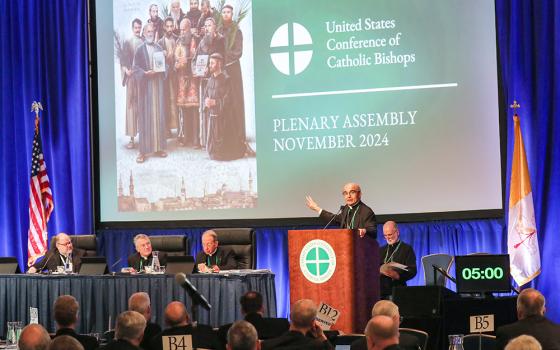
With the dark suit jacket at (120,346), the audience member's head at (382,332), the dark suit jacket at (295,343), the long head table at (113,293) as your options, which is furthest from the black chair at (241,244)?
the audience member's head at (382,332)

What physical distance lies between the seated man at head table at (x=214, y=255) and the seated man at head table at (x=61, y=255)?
144 cm

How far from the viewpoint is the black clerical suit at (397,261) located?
351 inches

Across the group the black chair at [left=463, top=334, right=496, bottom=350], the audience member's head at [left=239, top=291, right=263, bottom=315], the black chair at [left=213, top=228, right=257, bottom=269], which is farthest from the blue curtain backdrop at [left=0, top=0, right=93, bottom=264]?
the black chair at [left=463, top=334, right=496, bottom=350]

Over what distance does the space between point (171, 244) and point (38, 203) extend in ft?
8.46

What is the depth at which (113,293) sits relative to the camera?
28.5ft

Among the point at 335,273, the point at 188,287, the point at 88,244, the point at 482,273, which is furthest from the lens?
the point at 88,244

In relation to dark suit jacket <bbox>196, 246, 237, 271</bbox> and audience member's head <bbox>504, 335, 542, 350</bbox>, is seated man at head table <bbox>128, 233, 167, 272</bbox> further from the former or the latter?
audience member's head <bbox>504, 335, 542, 350</bbox>

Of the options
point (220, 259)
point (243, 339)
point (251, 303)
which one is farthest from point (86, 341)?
point (220, 259)

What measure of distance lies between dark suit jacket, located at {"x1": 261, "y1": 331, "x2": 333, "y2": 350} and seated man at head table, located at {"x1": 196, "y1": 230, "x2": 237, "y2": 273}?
14.7 feet

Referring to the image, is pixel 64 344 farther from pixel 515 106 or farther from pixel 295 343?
pixel 515 106

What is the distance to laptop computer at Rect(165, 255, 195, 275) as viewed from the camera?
8.66 meters

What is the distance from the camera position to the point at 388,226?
30.6 ft

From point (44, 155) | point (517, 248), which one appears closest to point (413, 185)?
point (517, 248)

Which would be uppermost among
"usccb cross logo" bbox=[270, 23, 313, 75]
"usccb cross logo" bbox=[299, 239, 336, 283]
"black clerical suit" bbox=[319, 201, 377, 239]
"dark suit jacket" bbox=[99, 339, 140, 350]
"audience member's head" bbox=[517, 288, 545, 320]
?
"usccb cross logo" bbox=[270, 23, 313, 75]
